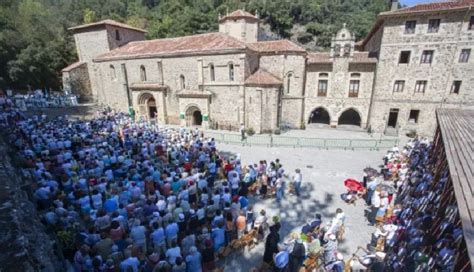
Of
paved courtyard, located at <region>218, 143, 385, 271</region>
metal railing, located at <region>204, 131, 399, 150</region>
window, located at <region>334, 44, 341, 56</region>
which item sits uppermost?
window, located at <region>334, 44, 341, 56</region>

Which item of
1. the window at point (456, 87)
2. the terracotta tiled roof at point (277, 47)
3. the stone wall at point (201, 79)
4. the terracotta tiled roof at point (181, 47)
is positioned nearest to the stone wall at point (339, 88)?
the terracotta tiled roof at point (277, 47)

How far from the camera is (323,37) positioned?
50938 millimetres

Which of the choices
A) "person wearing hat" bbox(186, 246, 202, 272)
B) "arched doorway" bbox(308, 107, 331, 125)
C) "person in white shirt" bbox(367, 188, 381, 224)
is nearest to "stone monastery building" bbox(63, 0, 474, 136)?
"arched doorway" bbox(308, 107, 331, 125)

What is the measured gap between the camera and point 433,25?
20547mm

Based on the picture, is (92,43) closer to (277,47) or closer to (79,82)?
(79,82)

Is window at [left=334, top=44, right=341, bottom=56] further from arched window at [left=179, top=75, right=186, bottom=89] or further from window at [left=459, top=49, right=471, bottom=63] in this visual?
arched window at [left=179, top=75, right=186, bottom=89]

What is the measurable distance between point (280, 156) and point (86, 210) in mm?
12081

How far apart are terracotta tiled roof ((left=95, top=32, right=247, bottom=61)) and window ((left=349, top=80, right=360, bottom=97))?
11759mm

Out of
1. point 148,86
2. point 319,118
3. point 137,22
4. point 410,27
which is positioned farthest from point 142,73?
point 137,22

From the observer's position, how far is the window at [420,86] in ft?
72.1

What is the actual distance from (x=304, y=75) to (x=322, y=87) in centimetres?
248

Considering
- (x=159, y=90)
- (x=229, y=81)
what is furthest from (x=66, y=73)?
(x=229, y=81)

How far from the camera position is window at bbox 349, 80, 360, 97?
80.5 feet

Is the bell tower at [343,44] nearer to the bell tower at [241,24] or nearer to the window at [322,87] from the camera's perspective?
Answer: the window at [322,87]
